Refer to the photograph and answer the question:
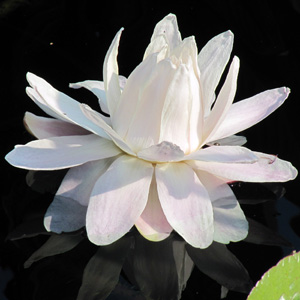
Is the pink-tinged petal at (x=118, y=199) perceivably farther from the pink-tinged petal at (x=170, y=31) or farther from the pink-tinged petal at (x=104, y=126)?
the pink-tinged petal at (x=170, y=31)

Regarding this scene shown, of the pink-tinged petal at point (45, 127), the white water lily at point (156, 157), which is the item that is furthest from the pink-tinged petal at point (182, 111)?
the pink-tinged petal at point (45, 127)

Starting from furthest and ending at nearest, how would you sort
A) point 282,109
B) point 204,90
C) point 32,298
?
point 282,109 → point 204,90 → point 32,298

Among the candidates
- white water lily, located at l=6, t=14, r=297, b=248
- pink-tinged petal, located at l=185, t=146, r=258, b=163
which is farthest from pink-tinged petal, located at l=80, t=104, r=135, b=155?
pink-tinged petal, located at l=185, t=146, r=258, b=163

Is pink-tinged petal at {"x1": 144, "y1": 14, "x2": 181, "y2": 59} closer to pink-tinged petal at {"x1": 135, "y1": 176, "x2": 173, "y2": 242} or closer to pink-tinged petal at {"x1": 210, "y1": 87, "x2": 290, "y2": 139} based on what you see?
pink-tinged petal at {"x1": 210, "y1": 87, "x2": 290, "y2": 139}

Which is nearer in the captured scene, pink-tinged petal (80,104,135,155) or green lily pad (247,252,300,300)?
green lily pad (247,252,300,300)

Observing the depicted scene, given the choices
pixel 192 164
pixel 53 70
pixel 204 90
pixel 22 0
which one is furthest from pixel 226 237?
pixel 22 0

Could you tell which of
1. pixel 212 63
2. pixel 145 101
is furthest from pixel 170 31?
pixel 145 101

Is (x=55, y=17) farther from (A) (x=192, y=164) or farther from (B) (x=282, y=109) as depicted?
(A) (x=192, y=164)
